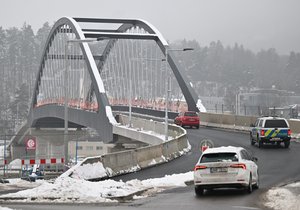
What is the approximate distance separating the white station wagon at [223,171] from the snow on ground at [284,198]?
89 centimetres

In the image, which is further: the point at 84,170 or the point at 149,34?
the point at 149,34

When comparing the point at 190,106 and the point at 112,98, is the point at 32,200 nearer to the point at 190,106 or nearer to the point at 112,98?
the point at 190,106

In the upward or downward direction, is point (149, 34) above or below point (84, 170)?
above

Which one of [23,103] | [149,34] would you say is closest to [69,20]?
[149,34]

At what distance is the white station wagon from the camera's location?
2003cm

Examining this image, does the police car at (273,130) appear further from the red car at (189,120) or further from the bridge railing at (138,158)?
the red car at (189,120)

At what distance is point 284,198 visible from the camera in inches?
727

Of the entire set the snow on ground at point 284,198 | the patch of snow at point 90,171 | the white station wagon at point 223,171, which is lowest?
the patch of snow at point 90,171

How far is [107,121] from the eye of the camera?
206 feet

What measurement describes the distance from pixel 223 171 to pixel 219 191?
6.42 ft

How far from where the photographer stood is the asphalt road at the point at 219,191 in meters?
18.1

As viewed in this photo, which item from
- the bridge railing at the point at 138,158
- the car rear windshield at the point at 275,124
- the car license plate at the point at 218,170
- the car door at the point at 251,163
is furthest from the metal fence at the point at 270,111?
the car license plate at the point at 218,170

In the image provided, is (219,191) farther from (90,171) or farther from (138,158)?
(138,158)

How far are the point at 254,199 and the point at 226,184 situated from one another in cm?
156
